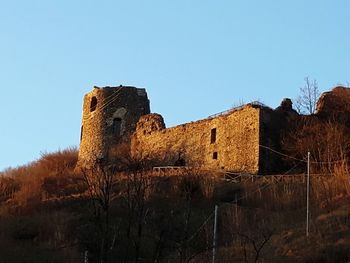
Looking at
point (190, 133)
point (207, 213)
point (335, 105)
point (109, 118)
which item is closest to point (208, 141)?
point (190, 133)

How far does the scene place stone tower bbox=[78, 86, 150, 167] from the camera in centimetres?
→ 4341

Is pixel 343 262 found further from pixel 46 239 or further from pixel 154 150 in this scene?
pixel 154 150

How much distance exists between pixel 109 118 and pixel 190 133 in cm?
603

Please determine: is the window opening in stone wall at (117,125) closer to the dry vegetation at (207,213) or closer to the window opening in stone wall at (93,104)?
the window opening in stone wall at (93,104)

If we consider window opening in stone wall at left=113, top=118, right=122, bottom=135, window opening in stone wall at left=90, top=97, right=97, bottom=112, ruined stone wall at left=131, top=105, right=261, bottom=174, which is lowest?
ruined stone wall at left=131, top=105, right=261, bottom=174

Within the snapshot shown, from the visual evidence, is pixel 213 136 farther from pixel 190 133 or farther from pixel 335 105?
pixel 335 105

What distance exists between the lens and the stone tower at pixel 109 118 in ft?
142

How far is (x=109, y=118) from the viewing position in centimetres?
4381

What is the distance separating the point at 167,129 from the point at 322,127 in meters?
9.47

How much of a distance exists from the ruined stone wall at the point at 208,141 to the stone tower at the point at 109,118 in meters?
0.89

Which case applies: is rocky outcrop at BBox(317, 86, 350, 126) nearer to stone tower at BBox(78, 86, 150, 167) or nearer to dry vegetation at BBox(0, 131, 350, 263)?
dry vegetation at BBox(0, 131, 350, 263)

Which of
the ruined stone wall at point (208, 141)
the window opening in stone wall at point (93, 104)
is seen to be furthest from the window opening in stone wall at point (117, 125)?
the window opening in stone wall at point (93, 104)

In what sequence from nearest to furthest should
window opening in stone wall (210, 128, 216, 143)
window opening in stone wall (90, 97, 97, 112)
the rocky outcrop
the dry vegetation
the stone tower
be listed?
the dry vegetation, the rocky outcrop, window opening in stone wall (210, 128, 216, 143), the stone tower, window opening in stone wall (90, 97, 97, 112)

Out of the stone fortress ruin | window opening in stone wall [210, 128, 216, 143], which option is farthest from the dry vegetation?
window opening in stone wall [210, 128, 216, 143]
